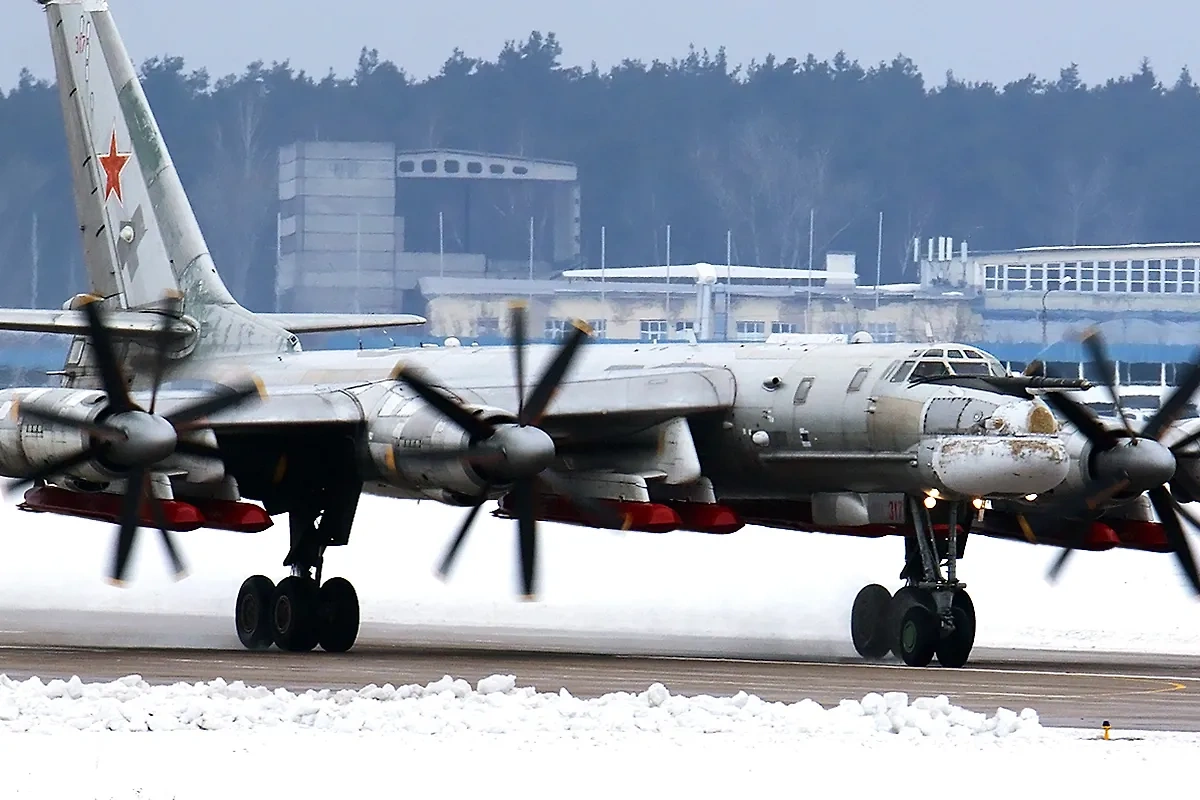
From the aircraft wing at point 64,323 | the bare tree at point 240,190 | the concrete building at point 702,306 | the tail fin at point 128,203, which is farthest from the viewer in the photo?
the bare tree at point 240,190

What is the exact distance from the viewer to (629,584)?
30859 millimetres

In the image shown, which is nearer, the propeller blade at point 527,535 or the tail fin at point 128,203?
the propeller blade at point 527,535

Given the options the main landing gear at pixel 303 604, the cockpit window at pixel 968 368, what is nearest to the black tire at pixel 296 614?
the main landing gear at pixel 303 604

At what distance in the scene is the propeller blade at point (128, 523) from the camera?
20594 millimetres

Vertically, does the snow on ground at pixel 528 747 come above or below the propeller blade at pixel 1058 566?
below

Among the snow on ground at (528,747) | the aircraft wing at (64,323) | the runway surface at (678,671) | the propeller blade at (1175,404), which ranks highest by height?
the aircraft wing at (64,323)

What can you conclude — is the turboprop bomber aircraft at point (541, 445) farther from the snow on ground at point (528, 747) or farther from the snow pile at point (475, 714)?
the snow on ground at point (528, 747)

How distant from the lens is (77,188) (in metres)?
29.0

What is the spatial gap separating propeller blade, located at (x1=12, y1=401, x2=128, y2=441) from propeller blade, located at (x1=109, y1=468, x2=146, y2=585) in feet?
1.28

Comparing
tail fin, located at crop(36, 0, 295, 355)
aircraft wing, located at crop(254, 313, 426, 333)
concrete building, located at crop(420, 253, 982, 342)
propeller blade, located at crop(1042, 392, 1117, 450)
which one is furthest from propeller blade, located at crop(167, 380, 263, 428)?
concrete building, located at crop(420, 253, 982, 342)

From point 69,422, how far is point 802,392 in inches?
292

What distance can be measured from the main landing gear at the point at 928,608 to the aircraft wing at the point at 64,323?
342 inches

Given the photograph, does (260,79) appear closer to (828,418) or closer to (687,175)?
(687,175)

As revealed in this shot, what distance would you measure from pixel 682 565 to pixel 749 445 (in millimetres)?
7864
